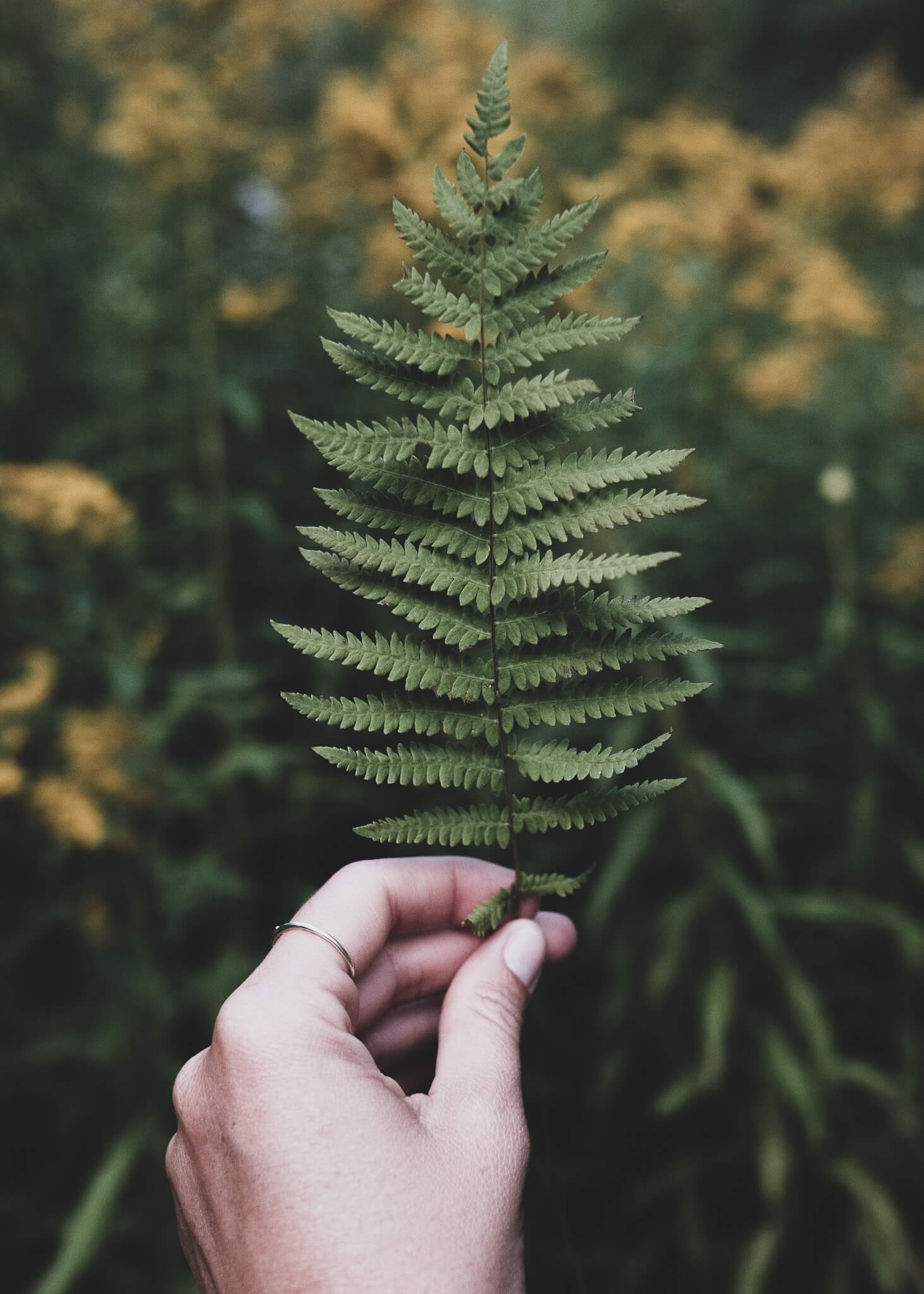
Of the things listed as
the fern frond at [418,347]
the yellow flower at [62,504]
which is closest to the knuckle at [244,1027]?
the fern frond at [418,347]

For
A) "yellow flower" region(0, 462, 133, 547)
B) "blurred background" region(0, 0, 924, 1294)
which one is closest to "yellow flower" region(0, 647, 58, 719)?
"blurred background" region(0, 0, 924, 1294)

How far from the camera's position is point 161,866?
72.2 inches

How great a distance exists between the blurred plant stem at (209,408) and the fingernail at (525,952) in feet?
4.35

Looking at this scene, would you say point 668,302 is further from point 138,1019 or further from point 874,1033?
point 138,1019

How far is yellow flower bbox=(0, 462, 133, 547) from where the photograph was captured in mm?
1823

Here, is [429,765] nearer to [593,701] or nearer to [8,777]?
[593,701]

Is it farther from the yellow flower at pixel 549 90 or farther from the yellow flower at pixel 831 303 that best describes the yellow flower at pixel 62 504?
the yellow flower at pixel 549 90

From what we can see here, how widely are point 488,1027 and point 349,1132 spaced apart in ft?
0.77

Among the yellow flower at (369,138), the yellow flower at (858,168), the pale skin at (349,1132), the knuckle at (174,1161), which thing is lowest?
the knuckle at (174,1161)

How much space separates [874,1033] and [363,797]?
151cm

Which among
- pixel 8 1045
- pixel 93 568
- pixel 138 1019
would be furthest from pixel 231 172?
pixel 8 1045

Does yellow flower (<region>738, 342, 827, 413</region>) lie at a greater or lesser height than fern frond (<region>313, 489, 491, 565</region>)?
greater

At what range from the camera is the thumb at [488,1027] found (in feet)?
2.92

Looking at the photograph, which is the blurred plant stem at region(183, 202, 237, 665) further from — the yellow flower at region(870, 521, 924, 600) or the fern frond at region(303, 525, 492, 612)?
the yellow flower at region(870, 521, 924, 600)
